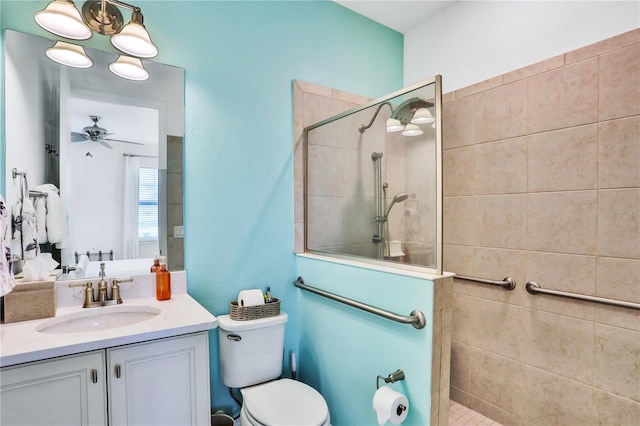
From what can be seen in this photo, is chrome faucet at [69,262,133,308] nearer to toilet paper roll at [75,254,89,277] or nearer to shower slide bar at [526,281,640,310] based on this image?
toilet paper roll at [75,254,89,277]

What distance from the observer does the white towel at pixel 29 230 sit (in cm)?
140

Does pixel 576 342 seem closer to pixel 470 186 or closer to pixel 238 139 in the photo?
pixel 470 186

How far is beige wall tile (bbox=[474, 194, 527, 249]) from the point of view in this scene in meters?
1.89

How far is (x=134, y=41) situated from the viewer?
1.48m

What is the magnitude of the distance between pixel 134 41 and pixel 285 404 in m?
1.79

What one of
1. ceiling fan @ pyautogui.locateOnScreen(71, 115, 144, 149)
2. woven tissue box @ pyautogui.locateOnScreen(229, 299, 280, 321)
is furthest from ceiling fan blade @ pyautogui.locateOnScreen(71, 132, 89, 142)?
woven tissue box @ pyautogui.locateOnScreen(229, 299, 280, 321)

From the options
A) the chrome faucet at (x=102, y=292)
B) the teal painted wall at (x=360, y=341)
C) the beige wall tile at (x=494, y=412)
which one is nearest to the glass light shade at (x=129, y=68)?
the chrome faucet at (x=102, y=292)

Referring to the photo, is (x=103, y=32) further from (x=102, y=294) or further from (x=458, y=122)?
(x=458, y=122)

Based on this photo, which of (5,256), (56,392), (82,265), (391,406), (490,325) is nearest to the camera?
(56,392)

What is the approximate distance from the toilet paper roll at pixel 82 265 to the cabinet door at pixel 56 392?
549 mm

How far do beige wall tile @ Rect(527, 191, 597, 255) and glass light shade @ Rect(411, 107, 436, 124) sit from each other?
A: 0.83m

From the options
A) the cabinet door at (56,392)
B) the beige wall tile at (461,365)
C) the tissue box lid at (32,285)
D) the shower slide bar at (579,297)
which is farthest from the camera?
the beige wall tile at (461,365)

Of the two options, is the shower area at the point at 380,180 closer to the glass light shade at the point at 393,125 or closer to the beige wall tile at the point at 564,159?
the glass light shade at the point at 393,125

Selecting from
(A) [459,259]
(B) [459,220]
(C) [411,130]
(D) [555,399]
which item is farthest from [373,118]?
(D) [555,399]
